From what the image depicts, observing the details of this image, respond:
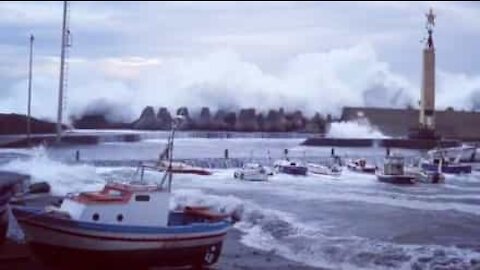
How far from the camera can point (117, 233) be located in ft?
42.8

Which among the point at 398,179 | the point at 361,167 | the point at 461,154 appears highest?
the point at 461,154

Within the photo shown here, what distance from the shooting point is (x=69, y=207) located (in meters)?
13.7

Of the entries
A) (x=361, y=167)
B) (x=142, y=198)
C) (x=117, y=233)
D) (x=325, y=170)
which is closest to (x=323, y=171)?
(x=325, y=170)

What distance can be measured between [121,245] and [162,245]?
2.29 feet

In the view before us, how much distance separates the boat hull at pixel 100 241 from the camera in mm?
13023

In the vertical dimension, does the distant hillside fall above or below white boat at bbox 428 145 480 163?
above

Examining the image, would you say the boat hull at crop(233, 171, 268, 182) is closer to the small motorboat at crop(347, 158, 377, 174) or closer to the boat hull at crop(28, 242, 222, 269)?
the small motorboat at crop(347, 158, 377, 174)

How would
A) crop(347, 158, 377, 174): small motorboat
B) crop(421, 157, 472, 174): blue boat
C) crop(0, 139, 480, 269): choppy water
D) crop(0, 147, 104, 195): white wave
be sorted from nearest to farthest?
1. crop(0, 139, 480, 269): choppy water
2. crop(0, 147, 104, 195): white wave
3. crop(347, 158, 377, 174): small motorboat
4. crop(421, 157, 472, 174): blue boat

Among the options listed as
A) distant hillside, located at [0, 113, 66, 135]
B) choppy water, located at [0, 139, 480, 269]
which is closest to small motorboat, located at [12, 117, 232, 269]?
choppy water, located at [0, 139, 480, 269]

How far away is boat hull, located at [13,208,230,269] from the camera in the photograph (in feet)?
42.7

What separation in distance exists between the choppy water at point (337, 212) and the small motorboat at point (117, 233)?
293 cm

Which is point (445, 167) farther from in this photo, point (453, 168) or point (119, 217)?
point (119, 217)

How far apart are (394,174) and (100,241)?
3163cm

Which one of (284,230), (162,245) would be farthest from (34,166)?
(162,245)
